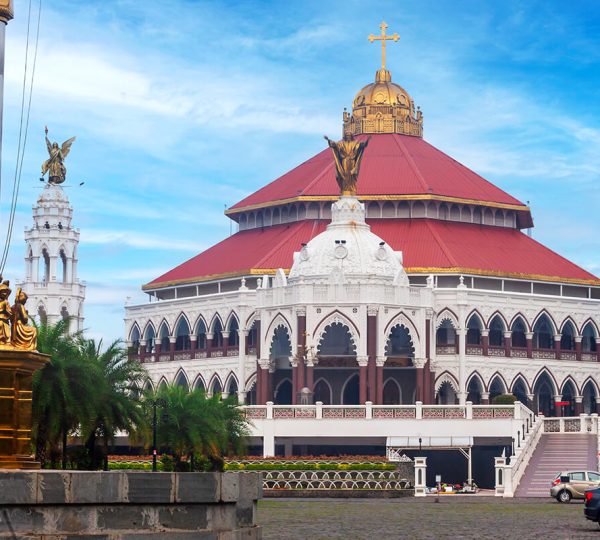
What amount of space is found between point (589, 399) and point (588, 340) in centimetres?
366

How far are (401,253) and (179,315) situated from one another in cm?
1684

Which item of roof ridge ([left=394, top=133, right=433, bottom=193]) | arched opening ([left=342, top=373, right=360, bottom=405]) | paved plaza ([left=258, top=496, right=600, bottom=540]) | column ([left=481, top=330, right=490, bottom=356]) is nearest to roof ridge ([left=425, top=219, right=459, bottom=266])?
roof ridge ([left=394, top=133, right=433, bottom=193])

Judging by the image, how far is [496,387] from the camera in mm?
92125

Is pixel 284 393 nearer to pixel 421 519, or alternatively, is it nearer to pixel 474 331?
pixel 474 331

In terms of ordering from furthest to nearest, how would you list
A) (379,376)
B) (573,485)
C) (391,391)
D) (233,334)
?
(233,334), (391,391), (379,376), (573,485)

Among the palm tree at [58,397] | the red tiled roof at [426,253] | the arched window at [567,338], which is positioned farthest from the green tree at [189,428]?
the arched window at [567,338]

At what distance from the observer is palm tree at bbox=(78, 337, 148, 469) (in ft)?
151

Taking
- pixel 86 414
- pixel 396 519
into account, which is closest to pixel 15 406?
pixel 86 414

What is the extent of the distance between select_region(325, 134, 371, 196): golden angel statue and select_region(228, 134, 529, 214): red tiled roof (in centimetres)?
971

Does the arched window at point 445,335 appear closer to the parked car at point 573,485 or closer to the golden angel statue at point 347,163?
the golden angel statue at point 347,163

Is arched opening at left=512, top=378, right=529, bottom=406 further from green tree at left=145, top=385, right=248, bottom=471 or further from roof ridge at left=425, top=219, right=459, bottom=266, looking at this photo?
green tree at left=145, top=385, right=248, bottom=471

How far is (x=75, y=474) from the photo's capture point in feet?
71.1

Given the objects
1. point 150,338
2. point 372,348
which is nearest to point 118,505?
point 372,348

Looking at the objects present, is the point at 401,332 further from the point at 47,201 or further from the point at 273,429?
the point at 47,201
